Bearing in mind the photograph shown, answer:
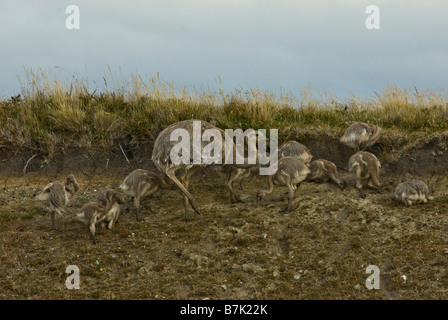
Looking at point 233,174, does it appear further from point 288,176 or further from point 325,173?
point 325,173

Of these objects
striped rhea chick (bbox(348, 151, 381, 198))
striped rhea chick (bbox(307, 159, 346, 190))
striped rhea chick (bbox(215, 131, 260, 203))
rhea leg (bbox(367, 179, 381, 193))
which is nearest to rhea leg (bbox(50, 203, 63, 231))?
striped rhea chick (bbox(215, 131, 260, 203))

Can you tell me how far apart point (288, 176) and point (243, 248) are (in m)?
1.90

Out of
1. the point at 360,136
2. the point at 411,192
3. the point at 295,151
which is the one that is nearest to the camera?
the point at 411,192

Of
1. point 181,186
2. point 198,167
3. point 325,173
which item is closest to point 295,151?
point 325,173

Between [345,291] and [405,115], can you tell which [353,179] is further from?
[345,291]

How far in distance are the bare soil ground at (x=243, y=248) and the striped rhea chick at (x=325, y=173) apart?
18 centimetres

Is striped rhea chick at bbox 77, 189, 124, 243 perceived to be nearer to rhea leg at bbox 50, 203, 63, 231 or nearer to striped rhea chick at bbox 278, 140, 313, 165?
rhea leg at bbox 50, 203, 63, 231

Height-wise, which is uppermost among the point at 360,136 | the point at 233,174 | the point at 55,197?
the point at 360,136

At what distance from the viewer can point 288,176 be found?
10.6 meters

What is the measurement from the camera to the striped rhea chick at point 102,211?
9.74 metres

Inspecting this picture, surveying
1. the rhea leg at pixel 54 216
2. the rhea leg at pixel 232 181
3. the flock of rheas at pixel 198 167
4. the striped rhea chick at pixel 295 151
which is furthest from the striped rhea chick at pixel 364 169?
the rhea leg at pixel 54 216

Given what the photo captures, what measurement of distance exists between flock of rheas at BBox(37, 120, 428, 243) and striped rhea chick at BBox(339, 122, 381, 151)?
0.02m

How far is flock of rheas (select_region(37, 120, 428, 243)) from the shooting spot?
33.5ft

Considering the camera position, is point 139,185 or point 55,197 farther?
point 139,185
